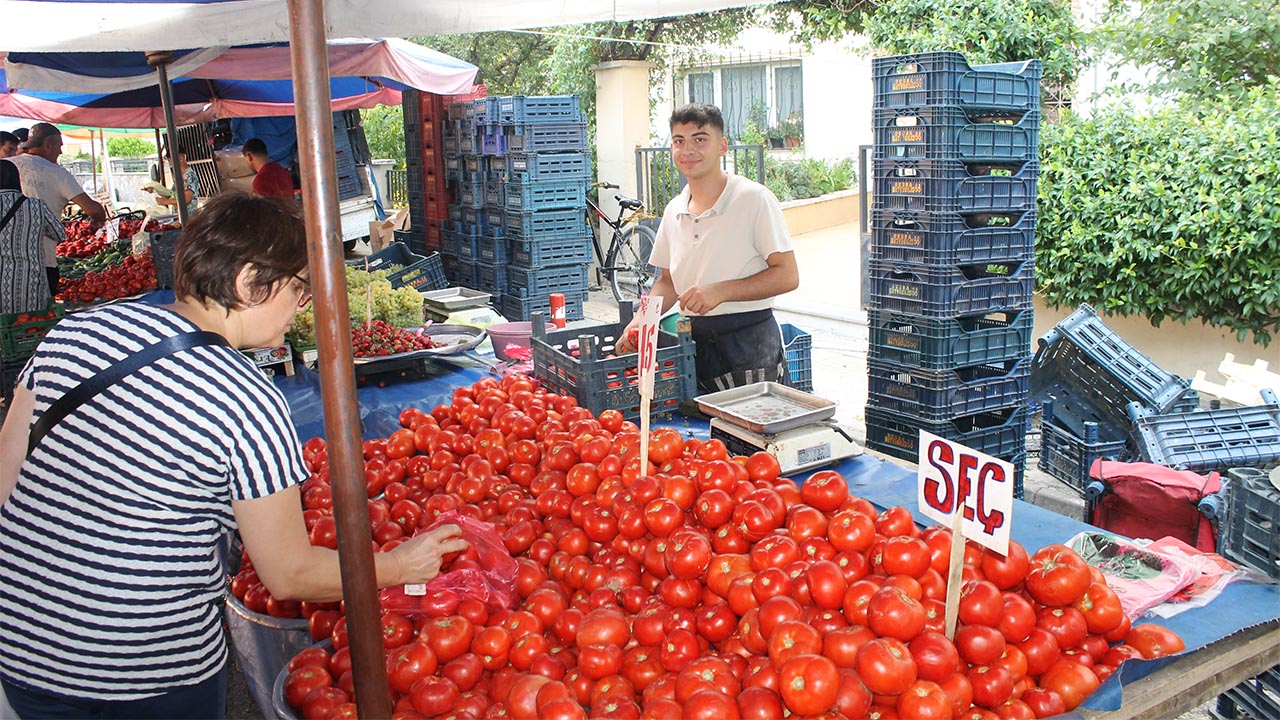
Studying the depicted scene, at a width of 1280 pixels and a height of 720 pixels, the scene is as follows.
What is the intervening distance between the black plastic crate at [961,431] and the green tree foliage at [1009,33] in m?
3.95

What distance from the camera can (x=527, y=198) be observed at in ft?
29.6

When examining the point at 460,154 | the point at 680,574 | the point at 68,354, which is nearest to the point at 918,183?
the point at 680,574

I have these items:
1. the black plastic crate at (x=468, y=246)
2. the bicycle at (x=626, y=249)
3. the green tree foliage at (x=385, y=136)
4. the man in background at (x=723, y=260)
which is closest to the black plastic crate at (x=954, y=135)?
the man in background at (x=723, y=260)

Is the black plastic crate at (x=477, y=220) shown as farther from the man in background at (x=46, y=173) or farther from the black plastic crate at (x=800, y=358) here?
the black plastic crate at (x=800, y=358)

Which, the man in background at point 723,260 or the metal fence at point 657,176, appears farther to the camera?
the metal fence at point 657,176

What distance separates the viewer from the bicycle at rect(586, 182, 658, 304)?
A: 1278 centimetres

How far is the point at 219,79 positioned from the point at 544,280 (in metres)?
3.69

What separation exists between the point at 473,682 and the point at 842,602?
910mm

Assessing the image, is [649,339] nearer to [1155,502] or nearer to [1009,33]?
[1155,502]

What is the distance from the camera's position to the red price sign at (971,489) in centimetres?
205

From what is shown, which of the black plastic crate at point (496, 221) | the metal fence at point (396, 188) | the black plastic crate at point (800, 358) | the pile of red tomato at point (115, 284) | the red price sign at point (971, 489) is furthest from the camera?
the metal fence at point (396, 188)

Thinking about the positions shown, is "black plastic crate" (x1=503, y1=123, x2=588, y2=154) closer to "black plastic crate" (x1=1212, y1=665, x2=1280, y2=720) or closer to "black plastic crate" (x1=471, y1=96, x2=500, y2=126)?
"black plastic crate" (x1=471, y1=96, x2=500, y2=126)

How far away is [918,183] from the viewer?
577cm

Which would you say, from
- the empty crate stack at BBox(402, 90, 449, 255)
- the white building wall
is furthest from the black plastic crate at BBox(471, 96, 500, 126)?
the white building wall
